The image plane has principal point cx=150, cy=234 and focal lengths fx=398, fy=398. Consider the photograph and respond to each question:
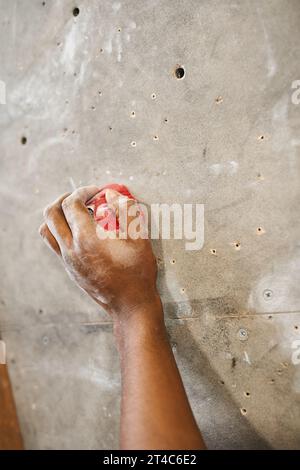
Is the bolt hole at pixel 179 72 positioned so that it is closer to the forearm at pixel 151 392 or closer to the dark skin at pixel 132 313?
the dark skin at pixel 132 313

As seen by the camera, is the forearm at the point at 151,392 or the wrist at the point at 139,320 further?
the wrist at the point at 139,320

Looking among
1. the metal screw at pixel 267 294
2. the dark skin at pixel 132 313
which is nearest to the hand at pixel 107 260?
the dark skin at pixel 132 313

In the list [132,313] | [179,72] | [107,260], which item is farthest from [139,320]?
[179,72]

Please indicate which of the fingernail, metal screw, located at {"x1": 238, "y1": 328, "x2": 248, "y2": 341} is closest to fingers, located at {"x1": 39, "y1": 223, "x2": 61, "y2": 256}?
the fingernail

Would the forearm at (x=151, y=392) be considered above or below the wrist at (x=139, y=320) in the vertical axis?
below

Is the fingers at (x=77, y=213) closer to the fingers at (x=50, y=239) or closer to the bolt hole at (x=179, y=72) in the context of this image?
the fingers at (x=50, y=239)

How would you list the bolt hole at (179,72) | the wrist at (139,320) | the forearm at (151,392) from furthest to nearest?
the bolt hole at (179,72) → the wrist at (139,320) → the forearm at (151,392)

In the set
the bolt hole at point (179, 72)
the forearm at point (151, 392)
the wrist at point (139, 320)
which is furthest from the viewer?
the bolt hole at point (179, 72)

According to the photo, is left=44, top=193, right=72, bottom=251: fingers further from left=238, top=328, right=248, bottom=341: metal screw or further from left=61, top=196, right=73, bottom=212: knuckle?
left=238, top=328, right=248, bottom=341: metal screw

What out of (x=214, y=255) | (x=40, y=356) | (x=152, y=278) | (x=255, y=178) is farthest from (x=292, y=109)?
(x=40, y=356)

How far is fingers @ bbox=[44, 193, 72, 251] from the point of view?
0.92 meters

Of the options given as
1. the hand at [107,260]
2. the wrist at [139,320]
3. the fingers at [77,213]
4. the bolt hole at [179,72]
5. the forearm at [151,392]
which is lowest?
the forearm at [151,392]

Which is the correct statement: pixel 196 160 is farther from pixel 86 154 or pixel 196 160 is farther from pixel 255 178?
pixel 86 154

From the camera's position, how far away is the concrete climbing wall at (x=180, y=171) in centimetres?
88
